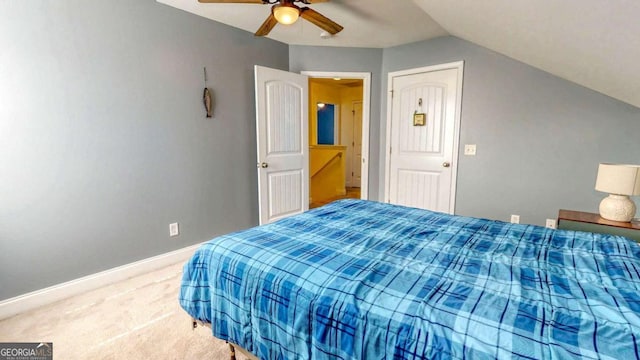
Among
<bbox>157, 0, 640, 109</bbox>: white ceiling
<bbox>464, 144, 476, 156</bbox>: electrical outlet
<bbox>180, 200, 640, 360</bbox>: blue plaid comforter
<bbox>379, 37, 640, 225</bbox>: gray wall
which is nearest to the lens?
<bbox>180, 200, 640, 360</bbox>: blue plaid comforter

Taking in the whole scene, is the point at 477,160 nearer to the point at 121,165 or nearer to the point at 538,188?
the point at 538,188

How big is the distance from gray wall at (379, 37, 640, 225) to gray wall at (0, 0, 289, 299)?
249cm

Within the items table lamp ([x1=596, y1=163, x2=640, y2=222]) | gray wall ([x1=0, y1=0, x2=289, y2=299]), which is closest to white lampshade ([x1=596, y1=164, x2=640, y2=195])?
table lamp ([x1=596, y1=163, x2=640, y2=222])

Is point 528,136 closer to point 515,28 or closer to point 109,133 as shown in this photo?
point 515,28

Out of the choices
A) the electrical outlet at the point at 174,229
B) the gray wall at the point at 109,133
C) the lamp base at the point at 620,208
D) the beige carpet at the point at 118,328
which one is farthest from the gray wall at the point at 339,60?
the beige carpet at the point at 118,328

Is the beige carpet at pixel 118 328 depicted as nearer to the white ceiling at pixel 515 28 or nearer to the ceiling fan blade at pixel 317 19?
the ceiling fan blade at pixel 317 19

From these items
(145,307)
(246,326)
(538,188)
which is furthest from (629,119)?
(145,307)

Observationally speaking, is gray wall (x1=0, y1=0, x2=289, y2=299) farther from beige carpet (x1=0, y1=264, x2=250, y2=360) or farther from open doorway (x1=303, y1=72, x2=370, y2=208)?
open doorway (x1=303, y1=72, x2=370, y2=208)

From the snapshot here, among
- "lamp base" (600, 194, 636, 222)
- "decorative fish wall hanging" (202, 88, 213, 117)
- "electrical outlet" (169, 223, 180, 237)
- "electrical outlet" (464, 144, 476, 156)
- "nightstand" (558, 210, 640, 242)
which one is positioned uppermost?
"decorative fish wall hanging" (202, 88, 213, 117)

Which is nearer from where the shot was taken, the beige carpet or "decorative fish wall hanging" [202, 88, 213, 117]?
the beige carpet

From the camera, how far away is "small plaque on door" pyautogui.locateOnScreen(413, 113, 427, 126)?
11.5 feet

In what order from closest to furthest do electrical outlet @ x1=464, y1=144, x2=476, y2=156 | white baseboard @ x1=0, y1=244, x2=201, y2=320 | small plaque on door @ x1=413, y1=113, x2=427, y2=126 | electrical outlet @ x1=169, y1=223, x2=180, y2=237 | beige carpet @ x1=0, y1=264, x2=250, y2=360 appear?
beige carpet @ x1=0, y1=264, x2=250, y2=360 < white baseboard @ x1=0, y1=244, x2=201, y2=320 < electrical outlet @ x1=169, y1=223, x2=180, y2=237 < electrical outlet @ x1=464, y1=144, x2=476, y2=156 < small plaque on door @ x1=413, y1=113, x2=427, y2=126

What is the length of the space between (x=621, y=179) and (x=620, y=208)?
0.25 m

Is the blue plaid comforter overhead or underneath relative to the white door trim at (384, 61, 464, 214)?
underneath
